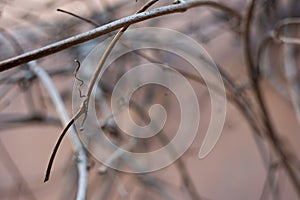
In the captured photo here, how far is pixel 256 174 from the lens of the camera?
3.98 ft

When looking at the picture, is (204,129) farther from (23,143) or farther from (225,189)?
(23,143)

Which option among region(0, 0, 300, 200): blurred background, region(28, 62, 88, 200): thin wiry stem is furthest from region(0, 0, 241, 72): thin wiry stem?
region(0, 0, 300, 200): blurred background

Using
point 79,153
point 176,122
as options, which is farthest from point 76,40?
point 176,122

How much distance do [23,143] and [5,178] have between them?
0.11m

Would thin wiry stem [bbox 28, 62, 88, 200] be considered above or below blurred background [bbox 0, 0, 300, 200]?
above

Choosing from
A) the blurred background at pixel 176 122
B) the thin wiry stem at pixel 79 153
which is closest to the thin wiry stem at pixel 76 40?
the thin wiry stem at pixel 79 153

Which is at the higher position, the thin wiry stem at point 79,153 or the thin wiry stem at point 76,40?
the thin wiry stem at point 76,40

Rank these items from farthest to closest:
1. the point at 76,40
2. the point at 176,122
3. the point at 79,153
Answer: the point at 176,122
the point at 79,153
the point at 76,40

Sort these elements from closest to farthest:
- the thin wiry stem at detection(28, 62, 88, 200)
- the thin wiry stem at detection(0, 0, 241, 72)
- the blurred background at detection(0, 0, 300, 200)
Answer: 1. the thin wiry stem at detection(0, 0, 241, 72)
2. the thin wiry stem at detection(28, 62, 88, 200)
3. the blurred background at detection(0, 0, 300, 200)

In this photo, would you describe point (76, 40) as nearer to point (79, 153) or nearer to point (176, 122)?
point (79, 153)

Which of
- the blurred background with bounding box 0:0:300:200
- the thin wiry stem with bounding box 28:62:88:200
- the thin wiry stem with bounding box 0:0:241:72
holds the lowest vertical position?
the blurred background with bounding box 0:0:300:200

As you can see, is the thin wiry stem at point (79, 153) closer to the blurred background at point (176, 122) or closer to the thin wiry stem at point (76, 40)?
the thin wiry stem at point (76, 40)

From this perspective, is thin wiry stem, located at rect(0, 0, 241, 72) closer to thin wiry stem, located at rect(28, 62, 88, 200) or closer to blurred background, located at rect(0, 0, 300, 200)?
thin wiry stem, located at rect(28, 62, 88, 200)

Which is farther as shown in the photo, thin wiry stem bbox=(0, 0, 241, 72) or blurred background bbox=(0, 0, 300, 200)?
blurred background bbox=(0, 0, 300, 200)
